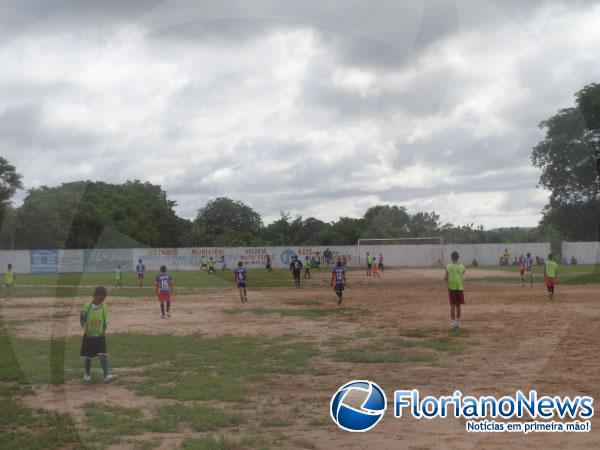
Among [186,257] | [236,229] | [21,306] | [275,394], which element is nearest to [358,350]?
[275,394]

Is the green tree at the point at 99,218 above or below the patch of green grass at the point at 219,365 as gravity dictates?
above

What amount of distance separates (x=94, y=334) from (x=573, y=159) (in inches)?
1333

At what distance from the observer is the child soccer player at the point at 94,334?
1119 centimetres

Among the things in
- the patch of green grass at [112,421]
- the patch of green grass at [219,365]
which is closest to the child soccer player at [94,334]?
the patch of green grass at [219,365]

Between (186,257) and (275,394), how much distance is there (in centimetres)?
5450

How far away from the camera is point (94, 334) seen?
11.4 m

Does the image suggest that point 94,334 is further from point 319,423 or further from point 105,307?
point 319,423

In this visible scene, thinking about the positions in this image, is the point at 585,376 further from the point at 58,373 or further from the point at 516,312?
the point at 516,312

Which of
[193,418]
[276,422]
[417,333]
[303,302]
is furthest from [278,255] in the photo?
[276,422]

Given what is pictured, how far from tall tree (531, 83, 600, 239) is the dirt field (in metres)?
12.2

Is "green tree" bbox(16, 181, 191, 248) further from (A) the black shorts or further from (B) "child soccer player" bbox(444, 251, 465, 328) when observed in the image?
(A) the black shorts

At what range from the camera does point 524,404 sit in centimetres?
880

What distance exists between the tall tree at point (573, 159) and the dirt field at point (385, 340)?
481 inches

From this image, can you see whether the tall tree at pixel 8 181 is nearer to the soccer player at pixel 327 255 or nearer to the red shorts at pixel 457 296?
the soccer player at pixel 327 255
